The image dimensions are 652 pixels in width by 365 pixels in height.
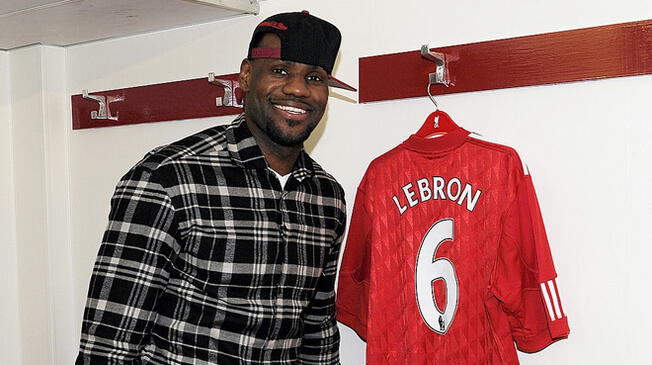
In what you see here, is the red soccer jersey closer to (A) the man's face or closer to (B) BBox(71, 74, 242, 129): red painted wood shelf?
(A) the man's face

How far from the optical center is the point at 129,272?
1.69 m

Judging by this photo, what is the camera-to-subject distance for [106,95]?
2.91m

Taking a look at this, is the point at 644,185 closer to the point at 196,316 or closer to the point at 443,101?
the point at 443,101

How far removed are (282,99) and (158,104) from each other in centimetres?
108

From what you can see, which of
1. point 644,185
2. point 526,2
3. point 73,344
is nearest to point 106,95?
point 73,344

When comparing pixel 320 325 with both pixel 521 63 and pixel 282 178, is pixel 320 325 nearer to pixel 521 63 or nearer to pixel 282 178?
pixel 282 178

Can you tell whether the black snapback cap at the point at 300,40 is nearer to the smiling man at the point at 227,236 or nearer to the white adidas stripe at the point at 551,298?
the smiling man at the point at 227,236

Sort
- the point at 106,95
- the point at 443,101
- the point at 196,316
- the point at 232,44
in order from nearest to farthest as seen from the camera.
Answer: the point at 196,316 < the point at 443,101 < the point at 232,44 < the point at 106,95

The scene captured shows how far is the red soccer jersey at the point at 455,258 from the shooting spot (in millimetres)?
1893

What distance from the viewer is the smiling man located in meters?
1.70

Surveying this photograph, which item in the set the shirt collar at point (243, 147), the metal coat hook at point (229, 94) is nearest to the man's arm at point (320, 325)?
the shirt collar at point (243, 147)

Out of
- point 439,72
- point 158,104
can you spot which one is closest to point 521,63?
point 439,72

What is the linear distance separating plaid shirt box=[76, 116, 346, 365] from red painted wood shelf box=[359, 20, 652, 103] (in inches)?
16.3

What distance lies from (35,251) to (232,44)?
1130mm
